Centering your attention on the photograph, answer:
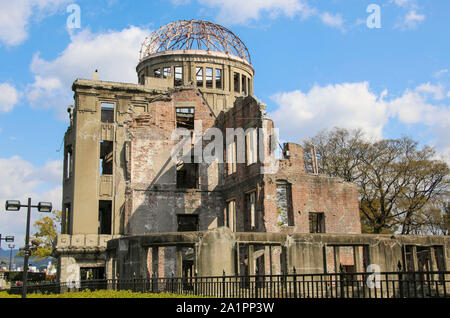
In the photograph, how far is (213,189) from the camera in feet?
107

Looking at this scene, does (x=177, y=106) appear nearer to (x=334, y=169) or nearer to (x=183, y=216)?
(x=183, y=216)

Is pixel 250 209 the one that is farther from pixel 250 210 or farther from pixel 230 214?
pixel 230 214

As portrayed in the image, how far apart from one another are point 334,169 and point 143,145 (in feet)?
54.4

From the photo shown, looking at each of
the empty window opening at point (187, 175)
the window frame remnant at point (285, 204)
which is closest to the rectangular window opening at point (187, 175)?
the empty window opening at point (187, 175)

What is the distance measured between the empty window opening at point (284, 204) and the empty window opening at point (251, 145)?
2.10 metres

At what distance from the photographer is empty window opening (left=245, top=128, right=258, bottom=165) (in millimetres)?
28250

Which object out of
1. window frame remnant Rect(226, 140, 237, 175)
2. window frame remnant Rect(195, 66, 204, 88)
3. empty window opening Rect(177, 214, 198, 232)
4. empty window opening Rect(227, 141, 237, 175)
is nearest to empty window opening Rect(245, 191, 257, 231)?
window frame remnant Rect(226, 140, 237, 175)

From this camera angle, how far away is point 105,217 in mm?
36750

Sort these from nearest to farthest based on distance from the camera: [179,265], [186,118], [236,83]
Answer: [179,265], [186,118], [236,83]

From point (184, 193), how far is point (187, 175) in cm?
251

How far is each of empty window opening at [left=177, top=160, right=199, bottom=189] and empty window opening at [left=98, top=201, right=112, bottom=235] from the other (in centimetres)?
493

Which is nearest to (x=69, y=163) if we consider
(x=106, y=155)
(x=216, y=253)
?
(x=106, y=155)

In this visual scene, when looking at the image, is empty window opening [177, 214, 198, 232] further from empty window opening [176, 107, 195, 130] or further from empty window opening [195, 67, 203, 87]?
empty window opening [195, 67, 203, 87]
